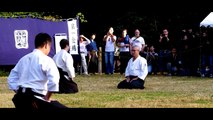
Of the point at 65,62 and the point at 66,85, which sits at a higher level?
the point at 65,62

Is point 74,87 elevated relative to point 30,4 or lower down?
lower down

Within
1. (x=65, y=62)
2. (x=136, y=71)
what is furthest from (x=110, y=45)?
(x=65, y=62)

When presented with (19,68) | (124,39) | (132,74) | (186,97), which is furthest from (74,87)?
(124,39)

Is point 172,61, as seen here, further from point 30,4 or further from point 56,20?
point 30,4

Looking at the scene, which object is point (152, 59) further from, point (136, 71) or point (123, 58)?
point (136, 71)

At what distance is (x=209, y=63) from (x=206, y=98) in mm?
7161

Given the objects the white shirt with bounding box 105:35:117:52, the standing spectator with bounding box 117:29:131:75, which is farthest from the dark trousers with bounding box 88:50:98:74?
the white shirt with bounding box 105:35:117:52

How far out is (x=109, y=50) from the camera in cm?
1803

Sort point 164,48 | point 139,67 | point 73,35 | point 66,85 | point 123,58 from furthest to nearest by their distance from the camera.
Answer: point 123,58, point 73,35, point 164,48, point 139,67, point 66,85

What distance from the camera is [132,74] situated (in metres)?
12.2

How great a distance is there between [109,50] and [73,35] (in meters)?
1.26

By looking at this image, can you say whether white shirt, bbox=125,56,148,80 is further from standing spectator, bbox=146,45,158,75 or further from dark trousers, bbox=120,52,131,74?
dark trousers, bbox=120,52,131,74

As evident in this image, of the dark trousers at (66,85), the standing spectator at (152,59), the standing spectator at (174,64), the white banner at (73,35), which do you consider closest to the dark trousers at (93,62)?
the white banner at (73,35)

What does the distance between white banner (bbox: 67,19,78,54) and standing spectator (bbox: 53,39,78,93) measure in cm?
647
